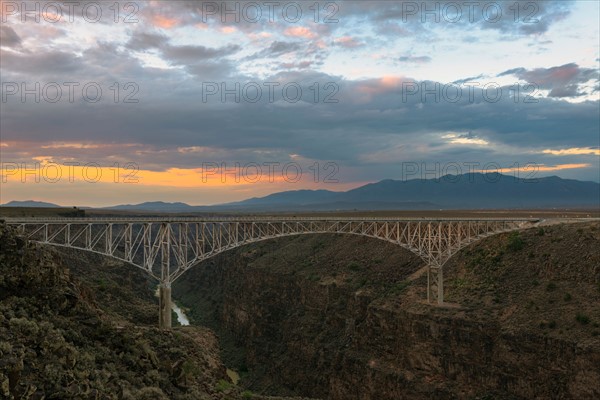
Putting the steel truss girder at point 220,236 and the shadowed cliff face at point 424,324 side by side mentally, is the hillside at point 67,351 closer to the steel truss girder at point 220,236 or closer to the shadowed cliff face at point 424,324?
the steel truss girder at point 220,236

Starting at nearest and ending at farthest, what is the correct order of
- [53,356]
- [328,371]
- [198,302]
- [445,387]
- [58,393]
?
[58,393], [53,356], [445,387], [328,371], [198,302]

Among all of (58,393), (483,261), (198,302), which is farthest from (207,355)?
(198,302)

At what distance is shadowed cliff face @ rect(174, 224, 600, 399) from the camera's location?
136 feet

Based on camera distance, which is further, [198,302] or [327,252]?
[198,302]

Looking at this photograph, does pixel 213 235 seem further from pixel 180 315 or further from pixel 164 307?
pixel 180 315

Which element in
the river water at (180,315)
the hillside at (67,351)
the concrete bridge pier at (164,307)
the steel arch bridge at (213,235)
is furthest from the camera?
the river water at (180,315)

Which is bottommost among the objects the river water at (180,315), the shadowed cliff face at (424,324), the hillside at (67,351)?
the river water at (180,315)

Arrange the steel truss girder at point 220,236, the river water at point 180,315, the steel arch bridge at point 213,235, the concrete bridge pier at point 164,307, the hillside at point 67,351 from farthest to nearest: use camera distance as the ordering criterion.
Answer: the river water at point 180,315 < the concrete bridge pier at point 164,307 < the steel truss girder at point 220,236 < the steel arch bridge at point 213,235 < the hillside at point 67,351

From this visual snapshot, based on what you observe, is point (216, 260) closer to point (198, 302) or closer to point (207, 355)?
point (198, 302)

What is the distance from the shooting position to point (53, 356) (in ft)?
45.4

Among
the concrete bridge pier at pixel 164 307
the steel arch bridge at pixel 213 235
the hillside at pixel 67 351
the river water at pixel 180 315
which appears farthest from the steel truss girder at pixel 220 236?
the river water at pixel 180 315

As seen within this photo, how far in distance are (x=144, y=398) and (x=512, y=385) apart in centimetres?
3727

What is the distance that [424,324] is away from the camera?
160ft

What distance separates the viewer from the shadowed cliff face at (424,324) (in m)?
41.4
